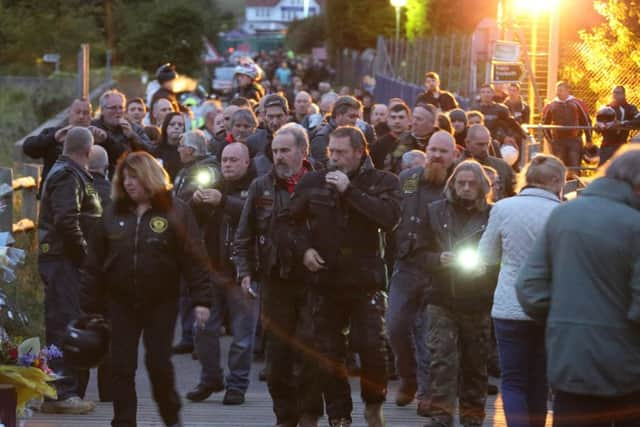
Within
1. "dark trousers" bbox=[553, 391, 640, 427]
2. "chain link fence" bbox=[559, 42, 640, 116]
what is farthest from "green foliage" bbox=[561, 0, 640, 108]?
"dark trousers" bbox=[553, 391, 640, 427]

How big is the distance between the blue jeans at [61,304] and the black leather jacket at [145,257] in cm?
190

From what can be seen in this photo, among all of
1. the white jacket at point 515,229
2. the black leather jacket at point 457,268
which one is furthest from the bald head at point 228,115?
the white jacket at point 515,229

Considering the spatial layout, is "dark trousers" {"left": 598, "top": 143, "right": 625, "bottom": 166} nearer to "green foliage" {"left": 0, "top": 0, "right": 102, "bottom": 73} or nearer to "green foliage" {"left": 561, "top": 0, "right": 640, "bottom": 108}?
"green foliage" {"left": 561, "top": 0, "right": 640, "bottom": 108}

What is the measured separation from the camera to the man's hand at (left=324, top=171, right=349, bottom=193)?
9.55 meters

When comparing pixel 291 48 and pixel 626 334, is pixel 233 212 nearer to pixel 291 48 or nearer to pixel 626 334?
pixel 626 334

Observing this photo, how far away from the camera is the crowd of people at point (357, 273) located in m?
7.05

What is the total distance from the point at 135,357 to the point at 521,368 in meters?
2.33

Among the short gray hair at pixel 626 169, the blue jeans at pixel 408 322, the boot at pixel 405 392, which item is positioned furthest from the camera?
the boot at pixel 405 392

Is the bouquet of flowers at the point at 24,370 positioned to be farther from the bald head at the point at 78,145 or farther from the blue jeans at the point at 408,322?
the blue jeans at the point at 408,322

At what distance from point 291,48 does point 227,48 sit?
1343 cm

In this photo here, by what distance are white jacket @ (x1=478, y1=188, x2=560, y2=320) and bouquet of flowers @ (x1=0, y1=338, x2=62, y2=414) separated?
2694mm

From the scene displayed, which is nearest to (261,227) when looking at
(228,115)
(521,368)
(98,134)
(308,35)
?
(521,368)

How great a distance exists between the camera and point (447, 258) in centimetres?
1002

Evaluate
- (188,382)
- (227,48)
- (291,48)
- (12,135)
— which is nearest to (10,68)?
(12,135)
